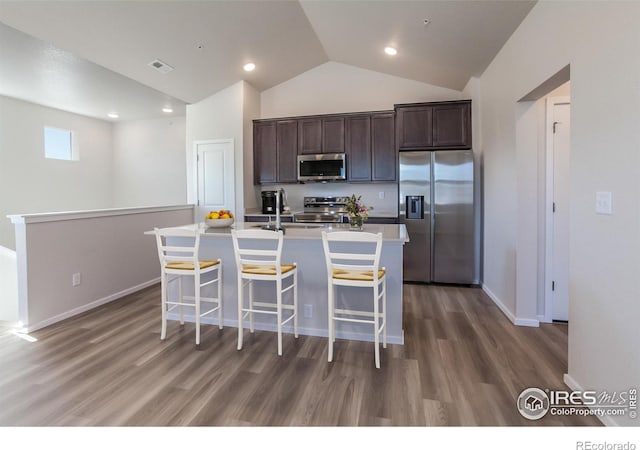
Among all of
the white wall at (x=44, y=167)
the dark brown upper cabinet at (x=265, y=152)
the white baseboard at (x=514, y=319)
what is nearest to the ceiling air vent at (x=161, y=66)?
the dark brown upper cabinet at (x=265, y=152)

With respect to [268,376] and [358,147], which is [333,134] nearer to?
[358,147]

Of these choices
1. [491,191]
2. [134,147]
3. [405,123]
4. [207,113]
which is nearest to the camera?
[491,191]

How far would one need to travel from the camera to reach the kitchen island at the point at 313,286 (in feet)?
9.05

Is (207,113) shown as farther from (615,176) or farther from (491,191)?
(615,176)

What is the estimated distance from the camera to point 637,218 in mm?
1522

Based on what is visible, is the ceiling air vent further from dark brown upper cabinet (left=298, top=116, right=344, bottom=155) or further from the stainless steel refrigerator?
the stainless steel refrigerator

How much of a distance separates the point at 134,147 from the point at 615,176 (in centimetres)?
782

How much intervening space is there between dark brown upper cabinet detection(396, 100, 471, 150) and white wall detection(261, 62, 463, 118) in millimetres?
625

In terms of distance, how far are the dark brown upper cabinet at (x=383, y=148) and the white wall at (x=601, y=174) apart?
2.48 meters

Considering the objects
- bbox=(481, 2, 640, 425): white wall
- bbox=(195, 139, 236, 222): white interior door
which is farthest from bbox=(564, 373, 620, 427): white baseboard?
bbox=(195, 139, 236, 222): white interior door

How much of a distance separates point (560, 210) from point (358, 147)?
2.84 meters

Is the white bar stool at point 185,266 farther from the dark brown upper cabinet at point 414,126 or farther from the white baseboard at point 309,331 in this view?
the dark brown upper cabinet at point 414,126

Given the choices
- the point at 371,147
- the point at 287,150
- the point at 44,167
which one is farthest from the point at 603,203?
the point at 44,167
